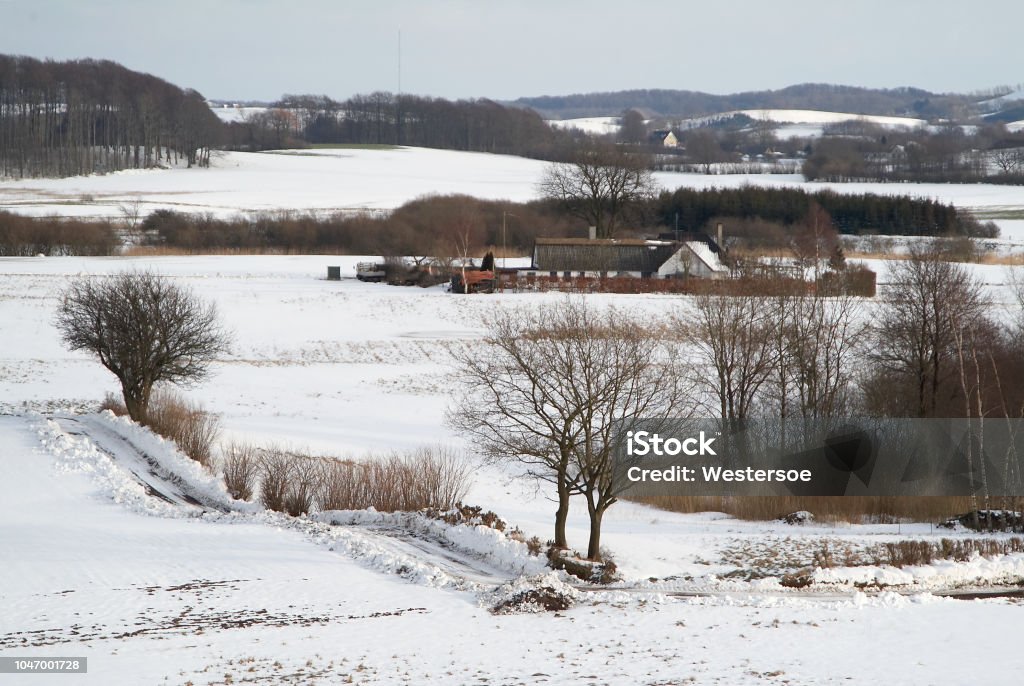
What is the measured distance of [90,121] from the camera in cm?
12206

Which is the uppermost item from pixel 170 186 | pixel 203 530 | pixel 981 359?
pixel 170 186

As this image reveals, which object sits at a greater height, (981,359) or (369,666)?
(981,359)

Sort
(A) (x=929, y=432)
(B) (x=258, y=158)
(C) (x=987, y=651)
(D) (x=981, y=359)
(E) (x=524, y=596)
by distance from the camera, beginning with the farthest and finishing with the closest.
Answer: (B) (x=258, y=158) < (D) (x=981, y=359) < (A) (x=929, y=432) < (E) (x=524, y=596) < (C) (x=987, y=651)

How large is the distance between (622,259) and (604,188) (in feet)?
58.5

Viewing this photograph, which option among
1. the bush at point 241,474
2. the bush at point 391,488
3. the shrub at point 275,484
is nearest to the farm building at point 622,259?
the bush at point 241,474

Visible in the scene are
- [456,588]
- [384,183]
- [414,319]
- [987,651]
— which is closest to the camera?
[987,651]

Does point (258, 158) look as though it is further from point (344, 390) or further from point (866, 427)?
point (866, 427)

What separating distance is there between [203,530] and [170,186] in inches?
3596

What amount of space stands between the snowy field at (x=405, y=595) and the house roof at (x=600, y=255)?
32.7m

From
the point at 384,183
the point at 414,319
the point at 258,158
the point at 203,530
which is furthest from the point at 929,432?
the point at 258,158

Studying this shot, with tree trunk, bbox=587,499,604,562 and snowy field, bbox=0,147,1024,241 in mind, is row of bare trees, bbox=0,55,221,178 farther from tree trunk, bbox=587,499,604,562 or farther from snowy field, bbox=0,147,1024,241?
tree trunk, bbox=587,499,604,562

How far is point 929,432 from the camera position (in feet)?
87.4
